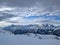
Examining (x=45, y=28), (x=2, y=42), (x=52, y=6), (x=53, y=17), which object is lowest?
(x=2, y=42)

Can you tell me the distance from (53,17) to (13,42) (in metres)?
1.24

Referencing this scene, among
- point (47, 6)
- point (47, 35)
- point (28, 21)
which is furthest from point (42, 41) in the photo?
point (47, 6)

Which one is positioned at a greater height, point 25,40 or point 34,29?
point 34,29

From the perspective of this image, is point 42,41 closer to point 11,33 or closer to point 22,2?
point 11,33

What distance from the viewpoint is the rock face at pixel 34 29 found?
448cm

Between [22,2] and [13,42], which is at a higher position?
[22,2]


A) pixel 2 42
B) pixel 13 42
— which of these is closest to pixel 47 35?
pixel 13 42

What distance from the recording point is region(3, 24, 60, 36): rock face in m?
4.48

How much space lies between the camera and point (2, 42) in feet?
14.8

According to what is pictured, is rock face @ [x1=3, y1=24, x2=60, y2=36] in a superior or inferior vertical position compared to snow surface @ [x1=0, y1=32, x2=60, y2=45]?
superior

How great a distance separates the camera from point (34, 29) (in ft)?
14.8

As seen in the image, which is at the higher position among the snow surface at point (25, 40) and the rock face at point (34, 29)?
the rock face at point (34, 29)

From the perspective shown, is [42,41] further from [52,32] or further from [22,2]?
[22,2]

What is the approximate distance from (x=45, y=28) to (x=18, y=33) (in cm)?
72
